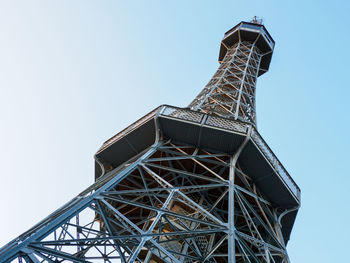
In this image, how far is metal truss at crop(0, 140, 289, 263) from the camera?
1295 cm

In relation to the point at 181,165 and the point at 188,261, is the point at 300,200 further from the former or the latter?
the point at 188,261

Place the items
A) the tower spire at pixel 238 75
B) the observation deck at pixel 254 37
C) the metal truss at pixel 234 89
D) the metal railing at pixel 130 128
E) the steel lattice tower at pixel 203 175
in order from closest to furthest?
the steel lattice tower at pixel 203 175 < the metal railing at pixel 130 128 < the metal truss at pixel 234 89 < the tower spire at pixel 238 75 < the observation deck at pixel 254 37

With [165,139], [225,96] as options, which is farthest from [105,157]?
[225,96]

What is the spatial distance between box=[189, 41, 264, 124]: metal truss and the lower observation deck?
4.49 m

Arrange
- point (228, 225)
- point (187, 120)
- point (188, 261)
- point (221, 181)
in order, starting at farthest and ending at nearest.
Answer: point (187, 120), point (221, 181), point (188, 261), point (228, 225)

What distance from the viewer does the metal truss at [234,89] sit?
2491 cm

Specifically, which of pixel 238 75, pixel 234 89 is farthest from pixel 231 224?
pixel 238 75

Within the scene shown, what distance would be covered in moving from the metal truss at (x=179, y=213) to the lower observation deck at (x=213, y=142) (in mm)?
397

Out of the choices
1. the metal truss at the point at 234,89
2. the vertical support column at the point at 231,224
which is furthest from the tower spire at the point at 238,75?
the vertical support column at the point at 231,224

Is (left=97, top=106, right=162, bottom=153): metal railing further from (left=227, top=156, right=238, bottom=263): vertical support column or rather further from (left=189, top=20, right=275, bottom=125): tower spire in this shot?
(left=189, top=20, right=275, bottom=125): tower spire

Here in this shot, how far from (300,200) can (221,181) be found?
481 centimetres

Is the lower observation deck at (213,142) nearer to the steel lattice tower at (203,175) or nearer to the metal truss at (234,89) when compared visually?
the steel lattice tower at (203,175)

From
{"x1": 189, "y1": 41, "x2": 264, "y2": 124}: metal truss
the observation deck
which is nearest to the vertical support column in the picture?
{"x1": 189, "y1": 41, "x2": 264, "y2": 124}: metal truss

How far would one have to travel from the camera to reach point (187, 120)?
18.0 meters
